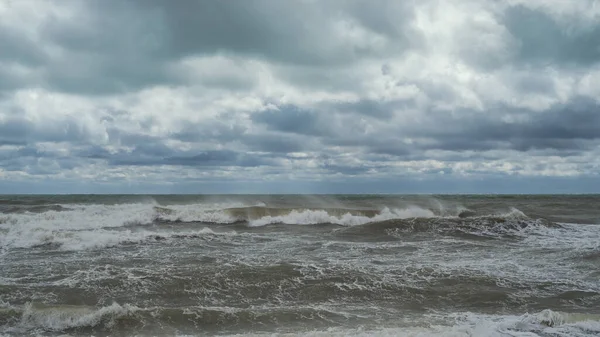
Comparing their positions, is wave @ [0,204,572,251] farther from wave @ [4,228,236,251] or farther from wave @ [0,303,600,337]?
wave @ [0,303,600,337]

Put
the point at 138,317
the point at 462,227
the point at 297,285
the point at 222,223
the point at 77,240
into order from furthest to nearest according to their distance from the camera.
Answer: the point at 222,223 < the point at 462,227 < the point at 77,240 < the point at 297,285 < the point at 138,317

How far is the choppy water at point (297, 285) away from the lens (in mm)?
7711

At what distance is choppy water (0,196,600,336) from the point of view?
771cm

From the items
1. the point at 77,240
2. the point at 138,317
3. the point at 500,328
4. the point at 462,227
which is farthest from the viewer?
the point at 462,227

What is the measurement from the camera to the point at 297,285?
34.4ft

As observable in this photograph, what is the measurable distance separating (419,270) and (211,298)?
19.3 ft

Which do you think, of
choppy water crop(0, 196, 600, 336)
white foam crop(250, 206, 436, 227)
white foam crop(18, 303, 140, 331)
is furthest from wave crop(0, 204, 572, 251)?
white foam crop(18, 303, 140, 331)

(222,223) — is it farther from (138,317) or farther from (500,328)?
(500,328)

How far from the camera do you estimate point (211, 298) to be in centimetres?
962

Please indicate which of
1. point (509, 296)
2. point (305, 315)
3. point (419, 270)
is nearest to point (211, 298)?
point (305, 315)

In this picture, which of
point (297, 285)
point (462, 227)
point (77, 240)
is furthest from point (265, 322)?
point (462, 227)

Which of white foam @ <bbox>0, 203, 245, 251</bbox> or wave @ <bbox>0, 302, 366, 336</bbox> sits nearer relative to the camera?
wave @ <bbox>0, 302, 366, 336</bbox>

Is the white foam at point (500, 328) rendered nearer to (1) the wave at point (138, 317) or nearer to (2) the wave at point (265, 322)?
(2) the wave at point (265, 322)

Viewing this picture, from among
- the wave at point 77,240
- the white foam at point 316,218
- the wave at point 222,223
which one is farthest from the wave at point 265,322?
the white foam at point 316,218
